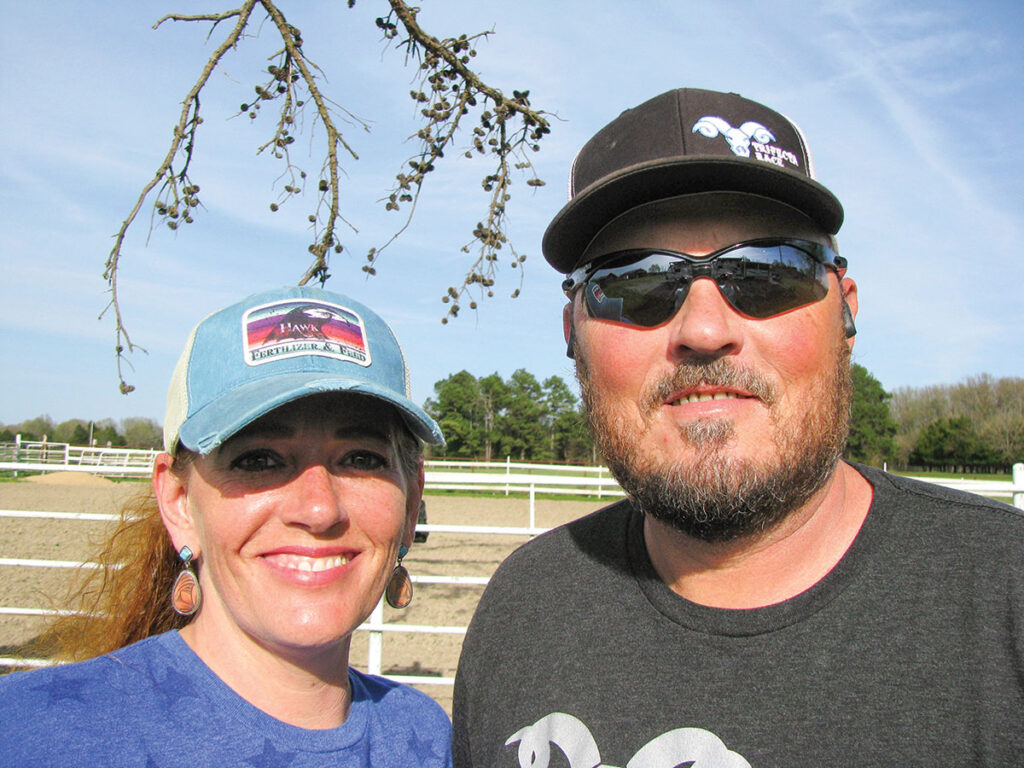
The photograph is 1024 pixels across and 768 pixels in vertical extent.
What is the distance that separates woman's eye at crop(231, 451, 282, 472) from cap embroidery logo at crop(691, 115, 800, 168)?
1.15 m

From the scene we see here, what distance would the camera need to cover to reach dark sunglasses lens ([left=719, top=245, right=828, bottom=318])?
59.5 inches

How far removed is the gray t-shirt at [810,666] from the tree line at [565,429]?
165 feet

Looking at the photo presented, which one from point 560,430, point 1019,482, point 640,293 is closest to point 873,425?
point 560,430

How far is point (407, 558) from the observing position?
1037 centimetres

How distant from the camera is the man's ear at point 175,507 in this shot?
1.52m

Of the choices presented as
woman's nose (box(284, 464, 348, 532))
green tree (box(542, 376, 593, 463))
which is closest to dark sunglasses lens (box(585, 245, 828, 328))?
woman's nose (box(284, 464, 348, 532))

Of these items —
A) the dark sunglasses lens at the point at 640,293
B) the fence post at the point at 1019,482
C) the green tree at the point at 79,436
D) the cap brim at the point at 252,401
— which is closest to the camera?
the cap brim at the point at 252,401

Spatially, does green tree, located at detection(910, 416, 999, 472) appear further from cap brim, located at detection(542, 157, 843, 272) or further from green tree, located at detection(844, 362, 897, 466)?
cap brim, located at detection(542, 157, 843, 272)

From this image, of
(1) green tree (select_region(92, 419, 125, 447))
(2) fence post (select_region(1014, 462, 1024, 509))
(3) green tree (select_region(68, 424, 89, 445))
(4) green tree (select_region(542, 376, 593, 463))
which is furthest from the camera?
(1) green tree (select_region(92, 419, 125, 447))

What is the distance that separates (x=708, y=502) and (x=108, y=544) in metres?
1.49

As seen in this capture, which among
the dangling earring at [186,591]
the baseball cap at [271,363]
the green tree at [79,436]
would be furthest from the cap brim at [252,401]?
the green tree at [79,436]

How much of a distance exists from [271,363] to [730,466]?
0.98m

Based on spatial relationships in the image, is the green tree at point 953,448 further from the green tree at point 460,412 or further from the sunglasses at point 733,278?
the sunglasses at point 733,278

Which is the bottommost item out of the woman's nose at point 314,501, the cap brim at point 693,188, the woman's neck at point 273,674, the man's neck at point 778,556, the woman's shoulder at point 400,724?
the woman's shoulder at point 400,724
